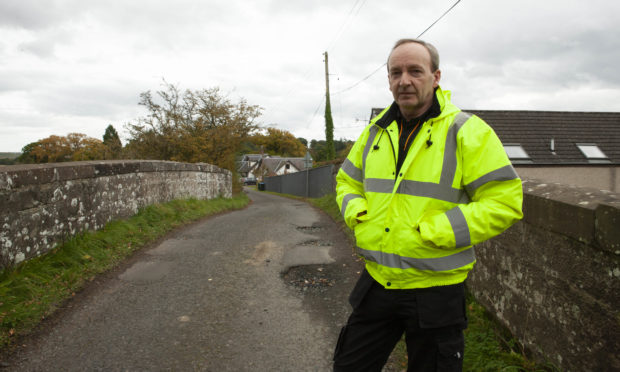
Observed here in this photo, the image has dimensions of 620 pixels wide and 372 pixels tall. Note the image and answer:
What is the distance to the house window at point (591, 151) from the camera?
20231 mm

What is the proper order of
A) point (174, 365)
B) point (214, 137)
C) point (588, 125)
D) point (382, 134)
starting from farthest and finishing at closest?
point (588, 125)
point (214, 137)
point (174, 365)
point (382, 134)

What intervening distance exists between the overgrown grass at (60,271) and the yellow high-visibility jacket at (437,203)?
3.11m

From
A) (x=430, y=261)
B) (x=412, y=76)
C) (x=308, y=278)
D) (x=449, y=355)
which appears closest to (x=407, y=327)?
(x=449, y=355)

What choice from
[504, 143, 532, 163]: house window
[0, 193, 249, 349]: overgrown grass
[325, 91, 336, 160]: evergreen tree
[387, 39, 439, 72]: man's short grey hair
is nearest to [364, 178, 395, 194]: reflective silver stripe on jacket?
[387, 39, 439, 72]: man's short grey hair

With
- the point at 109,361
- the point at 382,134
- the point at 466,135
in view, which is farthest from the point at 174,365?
the point at 466,135

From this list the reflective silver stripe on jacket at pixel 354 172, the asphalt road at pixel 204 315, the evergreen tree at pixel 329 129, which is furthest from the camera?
the evergreen tree at pixel 329 129

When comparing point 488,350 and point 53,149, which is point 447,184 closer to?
point 488,350

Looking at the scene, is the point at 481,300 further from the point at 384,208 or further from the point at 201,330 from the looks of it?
the point at 201,330

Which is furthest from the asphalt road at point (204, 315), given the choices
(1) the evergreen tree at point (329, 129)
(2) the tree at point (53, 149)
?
(2) the tree at point (53, 149)

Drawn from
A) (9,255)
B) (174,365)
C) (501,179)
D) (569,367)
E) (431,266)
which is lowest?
(174,365)

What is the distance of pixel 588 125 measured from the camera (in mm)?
21797

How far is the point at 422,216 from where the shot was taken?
1.64m

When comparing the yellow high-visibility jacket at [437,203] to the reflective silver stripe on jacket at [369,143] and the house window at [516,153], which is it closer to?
the reflective silver stripe on jacket at [369,143]

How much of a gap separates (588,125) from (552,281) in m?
24.7
